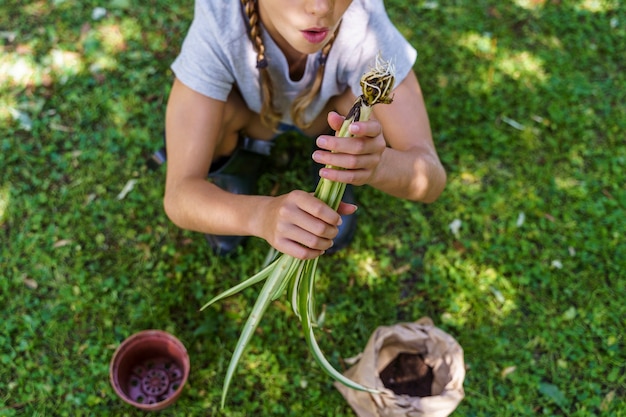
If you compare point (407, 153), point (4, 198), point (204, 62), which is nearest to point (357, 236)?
point (407, 153)

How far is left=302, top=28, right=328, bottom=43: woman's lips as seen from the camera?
1840mm

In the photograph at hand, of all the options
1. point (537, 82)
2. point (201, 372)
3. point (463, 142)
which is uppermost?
point (537, 82)

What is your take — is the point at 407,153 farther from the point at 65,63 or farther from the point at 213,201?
the point at 65,63

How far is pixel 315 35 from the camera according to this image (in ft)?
6.08

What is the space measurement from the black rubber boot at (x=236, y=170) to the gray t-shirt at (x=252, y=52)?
530 mm

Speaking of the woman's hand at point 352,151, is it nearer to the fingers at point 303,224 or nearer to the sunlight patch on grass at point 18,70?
the fingers at point 303,224

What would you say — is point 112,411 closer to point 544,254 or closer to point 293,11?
point 293,11

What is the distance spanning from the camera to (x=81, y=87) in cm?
354

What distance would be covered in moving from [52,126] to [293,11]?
2231mm

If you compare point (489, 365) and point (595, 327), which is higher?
point (595, 327)

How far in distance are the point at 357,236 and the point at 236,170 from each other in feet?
2.57

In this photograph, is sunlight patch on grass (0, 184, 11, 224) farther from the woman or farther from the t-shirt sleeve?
the t-shirt sleeve

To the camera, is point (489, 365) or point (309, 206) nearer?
point (309, 206)

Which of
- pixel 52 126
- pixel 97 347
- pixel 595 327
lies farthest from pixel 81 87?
pixel 595 327
